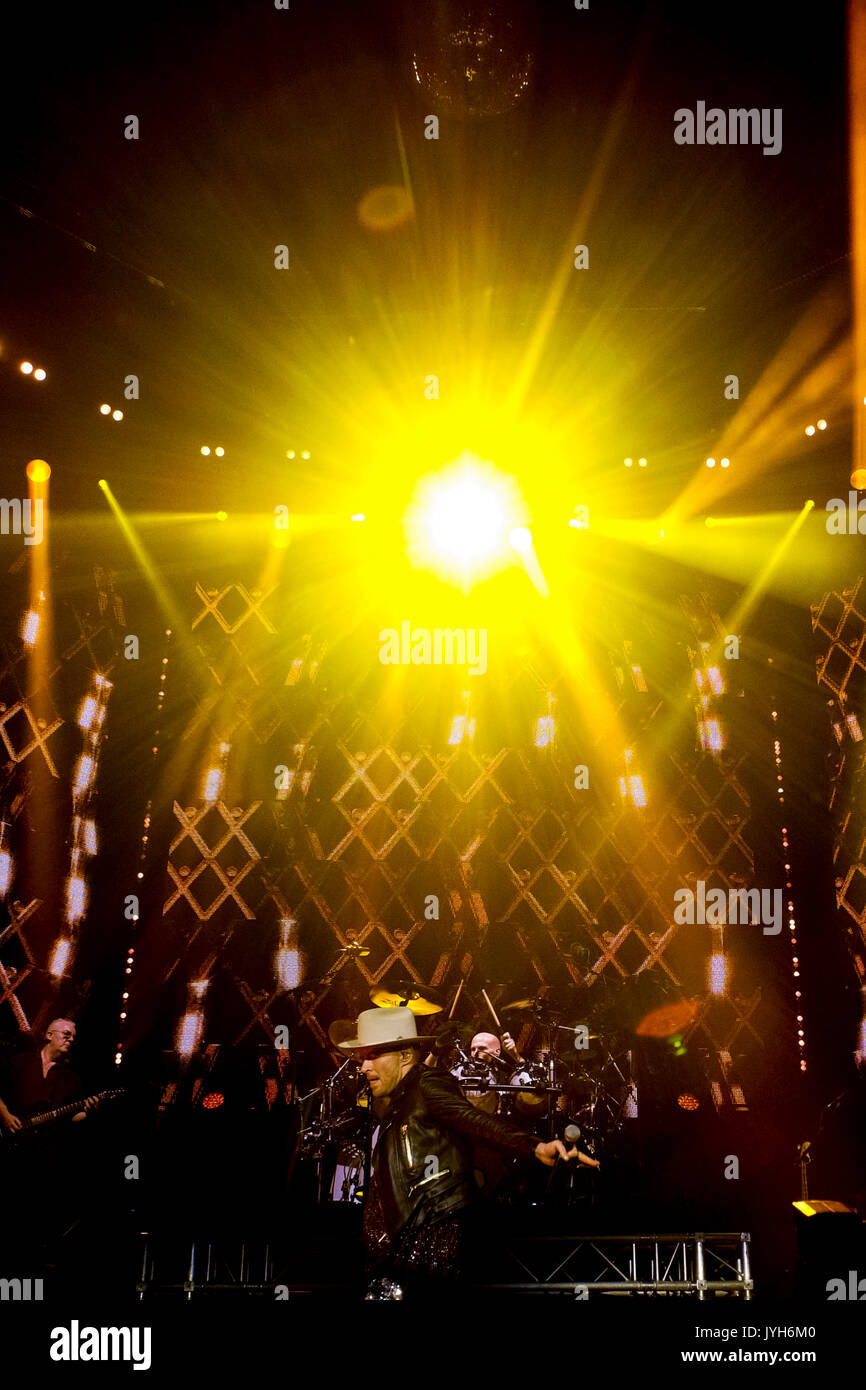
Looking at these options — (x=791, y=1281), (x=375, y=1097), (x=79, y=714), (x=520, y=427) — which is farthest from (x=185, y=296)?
(x=791, y=1281)

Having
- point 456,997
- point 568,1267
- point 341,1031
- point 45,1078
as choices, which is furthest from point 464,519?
point 568,1267

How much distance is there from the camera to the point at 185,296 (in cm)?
499

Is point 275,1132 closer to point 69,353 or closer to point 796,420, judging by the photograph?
point 69,353

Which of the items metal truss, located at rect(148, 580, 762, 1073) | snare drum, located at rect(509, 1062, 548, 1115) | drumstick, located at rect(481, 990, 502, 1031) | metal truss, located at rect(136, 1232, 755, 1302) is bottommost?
metal truss, located at rect(136, 1232, 755, 1302)

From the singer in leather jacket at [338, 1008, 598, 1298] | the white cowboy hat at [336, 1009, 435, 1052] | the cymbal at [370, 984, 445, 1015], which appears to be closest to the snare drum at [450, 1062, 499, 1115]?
the cymbal at [370, 984, 445, 1015]

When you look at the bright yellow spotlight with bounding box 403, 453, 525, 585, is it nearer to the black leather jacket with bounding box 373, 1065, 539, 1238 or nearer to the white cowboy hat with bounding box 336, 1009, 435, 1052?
the white cowboy hat with bounding box 336, 1009, 435, 1052

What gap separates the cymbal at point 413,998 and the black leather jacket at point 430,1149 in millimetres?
1561

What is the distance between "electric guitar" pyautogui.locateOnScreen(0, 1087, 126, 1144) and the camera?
15.6 ft

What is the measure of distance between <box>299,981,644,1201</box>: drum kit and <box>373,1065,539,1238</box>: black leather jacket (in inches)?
42.4

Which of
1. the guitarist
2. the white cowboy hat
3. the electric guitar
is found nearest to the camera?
the white cowboy hat

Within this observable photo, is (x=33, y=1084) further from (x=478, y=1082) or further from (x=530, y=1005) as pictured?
(x=530, y=1005)

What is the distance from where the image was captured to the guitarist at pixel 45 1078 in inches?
196

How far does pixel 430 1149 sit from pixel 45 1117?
7.45 feet

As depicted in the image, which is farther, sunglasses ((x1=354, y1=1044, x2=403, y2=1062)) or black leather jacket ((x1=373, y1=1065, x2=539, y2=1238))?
sunglasses ((x1=354, y1=1044, x2=403, y2=1062))
